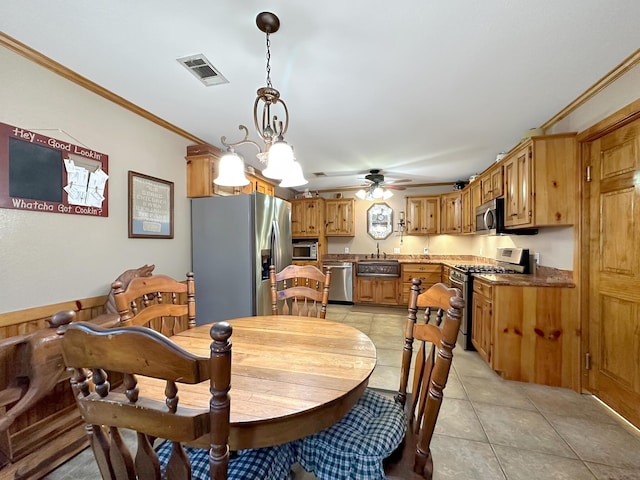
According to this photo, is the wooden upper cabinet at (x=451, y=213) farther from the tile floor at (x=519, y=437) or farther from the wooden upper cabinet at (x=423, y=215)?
the tile floor at (x=519, y=437)

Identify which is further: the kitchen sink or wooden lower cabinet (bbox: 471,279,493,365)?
the kitchen sink

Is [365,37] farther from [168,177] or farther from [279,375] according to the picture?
[168,177]

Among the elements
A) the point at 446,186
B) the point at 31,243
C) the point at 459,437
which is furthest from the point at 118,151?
the point at 446,186

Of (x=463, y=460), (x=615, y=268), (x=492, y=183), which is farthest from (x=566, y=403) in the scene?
(x=492, y=183)

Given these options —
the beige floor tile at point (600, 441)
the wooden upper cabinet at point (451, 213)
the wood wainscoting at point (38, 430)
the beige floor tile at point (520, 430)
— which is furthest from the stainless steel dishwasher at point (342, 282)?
the wood wainscoting at point (38, 430)

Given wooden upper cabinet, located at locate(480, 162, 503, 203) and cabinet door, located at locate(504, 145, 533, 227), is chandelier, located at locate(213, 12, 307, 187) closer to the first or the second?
cabinet door, located at locate(504, 145, 533, 227)

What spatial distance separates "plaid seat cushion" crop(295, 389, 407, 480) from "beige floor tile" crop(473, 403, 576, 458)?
3.87 ft

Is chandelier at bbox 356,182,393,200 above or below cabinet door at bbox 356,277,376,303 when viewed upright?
above

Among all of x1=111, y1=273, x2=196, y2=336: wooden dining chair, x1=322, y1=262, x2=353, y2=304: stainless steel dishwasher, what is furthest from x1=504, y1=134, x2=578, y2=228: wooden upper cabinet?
x1=322, y1=262, x2=353, y2=304: stainless steel dishwasher

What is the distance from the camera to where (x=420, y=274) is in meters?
5.06

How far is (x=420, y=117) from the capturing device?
262 cm

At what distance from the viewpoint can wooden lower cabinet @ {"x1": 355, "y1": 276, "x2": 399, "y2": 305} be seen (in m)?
5.21

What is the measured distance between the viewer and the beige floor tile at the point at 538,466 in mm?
1469

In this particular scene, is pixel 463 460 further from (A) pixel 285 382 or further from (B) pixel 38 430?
(B) pixel 38 430
